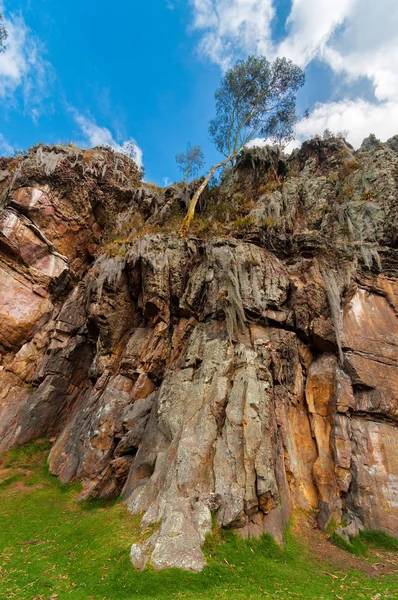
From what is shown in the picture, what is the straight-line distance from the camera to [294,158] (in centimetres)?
3066

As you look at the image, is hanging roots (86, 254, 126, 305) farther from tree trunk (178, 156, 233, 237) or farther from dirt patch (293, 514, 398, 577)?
dirt patch (293, 514, 398, 577)

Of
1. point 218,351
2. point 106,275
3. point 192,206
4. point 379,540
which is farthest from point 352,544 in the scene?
point 192,206

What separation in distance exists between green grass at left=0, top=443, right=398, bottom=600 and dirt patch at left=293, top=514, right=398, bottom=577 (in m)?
0.35

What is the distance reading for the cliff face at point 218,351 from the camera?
11.4 m

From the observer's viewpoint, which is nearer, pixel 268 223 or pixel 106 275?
pixel 268 223

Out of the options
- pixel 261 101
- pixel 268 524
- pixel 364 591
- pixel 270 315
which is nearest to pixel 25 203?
pixel 270 315

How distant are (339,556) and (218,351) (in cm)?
852

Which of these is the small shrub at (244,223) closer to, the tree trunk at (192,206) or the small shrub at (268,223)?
the small shrub at (268,223)

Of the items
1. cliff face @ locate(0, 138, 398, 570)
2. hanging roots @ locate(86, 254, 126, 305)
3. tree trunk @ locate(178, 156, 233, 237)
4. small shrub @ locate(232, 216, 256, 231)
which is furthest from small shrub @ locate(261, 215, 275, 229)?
hanging roots @ locate(86, 254, 126, 305)

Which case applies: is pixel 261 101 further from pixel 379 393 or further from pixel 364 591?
pixel 364 591

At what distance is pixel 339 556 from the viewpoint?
10133 millimetres

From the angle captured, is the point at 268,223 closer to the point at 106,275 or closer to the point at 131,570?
the point at 106,275

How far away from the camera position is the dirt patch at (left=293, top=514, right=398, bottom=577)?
31.2 feet

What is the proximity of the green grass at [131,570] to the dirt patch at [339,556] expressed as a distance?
0.35 metres
